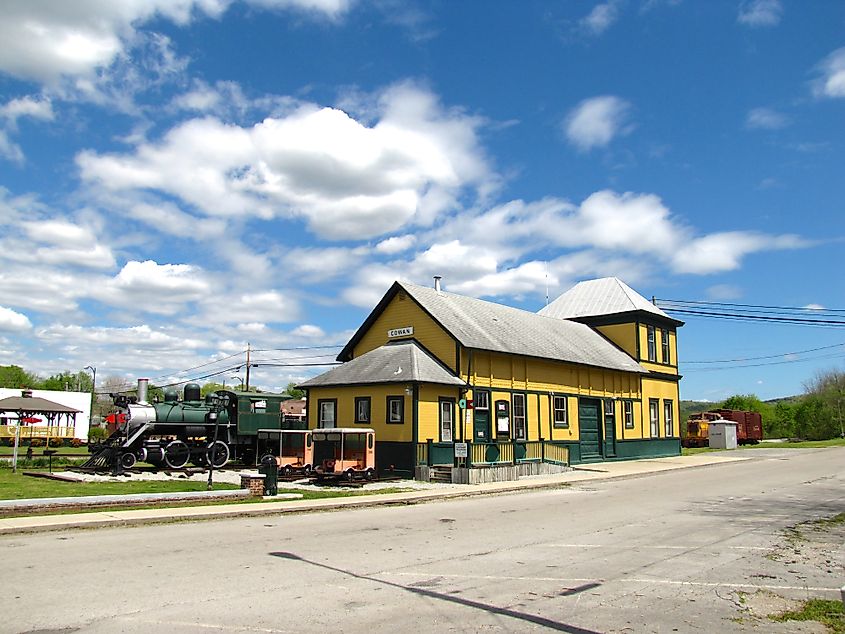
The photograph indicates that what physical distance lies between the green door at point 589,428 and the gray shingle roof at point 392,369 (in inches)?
368

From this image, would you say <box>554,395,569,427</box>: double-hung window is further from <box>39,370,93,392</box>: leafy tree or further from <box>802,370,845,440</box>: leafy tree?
<box>39,370,93,392</box>: leafy tree

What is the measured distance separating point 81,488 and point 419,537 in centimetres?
1128

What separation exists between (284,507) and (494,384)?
1414 cm

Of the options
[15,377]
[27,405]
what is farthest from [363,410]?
[15,377]

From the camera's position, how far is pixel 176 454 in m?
26.7

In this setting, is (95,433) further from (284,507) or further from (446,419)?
(284,507)

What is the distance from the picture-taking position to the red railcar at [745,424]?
5734 cm

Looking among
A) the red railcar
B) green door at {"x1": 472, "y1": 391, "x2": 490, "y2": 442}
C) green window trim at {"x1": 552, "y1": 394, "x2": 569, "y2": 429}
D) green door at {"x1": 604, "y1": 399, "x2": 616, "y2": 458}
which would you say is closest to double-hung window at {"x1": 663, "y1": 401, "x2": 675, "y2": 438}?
green door at {"x1": 604, "y1": 399, "x2": 616, "y2": 458}

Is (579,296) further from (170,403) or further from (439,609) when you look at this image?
(439,609)

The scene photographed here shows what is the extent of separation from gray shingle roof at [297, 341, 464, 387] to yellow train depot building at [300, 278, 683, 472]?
63mm

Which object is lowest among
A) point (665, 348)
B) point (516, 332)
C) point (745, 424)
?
point (745, 424)

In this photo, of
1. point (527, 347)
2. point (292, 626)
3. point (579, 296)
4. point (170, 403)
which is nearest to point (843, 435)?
point (579, 296)

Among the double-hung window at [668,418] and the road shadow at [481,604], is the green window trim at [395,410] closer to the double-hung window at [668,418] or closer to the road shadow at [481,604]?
the road shadow at [481,604]

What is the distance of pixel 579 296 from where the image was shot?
4350 centimetres
